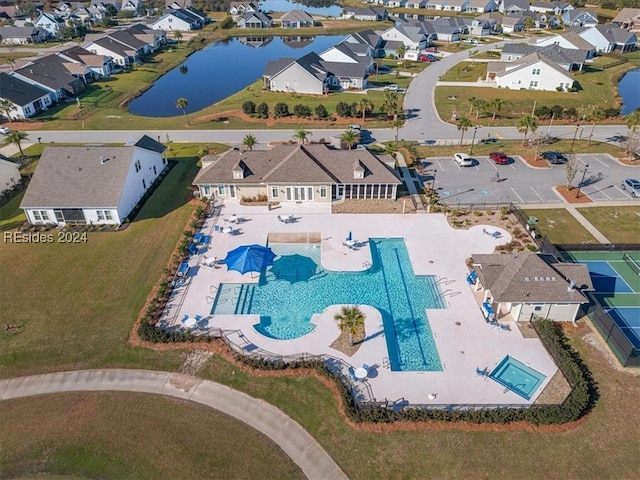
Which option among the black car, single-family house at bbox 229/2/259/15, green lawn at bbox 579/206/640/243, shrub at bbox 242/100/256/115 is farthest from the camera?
single-family house at bbox 229/2/259/15

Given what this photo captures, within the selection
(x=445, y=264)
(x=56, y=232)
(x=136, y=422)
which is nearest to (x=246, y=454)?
(x=136, y=422)

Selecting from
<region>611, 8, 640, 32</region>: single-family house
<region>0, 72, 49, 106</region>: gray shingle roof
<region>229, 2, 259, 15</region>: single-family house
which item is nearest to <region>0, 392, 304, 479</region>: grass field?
<region>0, 72, 49, 106</region>: gray shingle roof

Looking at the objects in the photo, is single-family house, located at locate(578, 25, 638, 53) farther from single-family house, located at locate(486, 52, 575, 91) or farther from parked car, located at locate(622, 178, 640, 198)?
parked car, located at locate(622, 178, 640, 198)

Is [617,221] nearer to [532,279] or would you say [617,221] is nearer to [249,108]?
[532,279]

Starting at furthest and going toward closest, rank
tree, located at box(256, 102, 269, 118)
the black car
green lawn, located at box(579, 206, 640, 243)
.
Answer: tree, located at box(256, 102, 269, 118) < the black car < green lawn, located at box(579, 206, 640, 243)

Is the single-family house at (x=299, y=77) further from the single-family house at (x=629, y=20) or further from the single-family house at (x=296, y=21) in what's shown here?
the single-family house at (x=629, y=20)

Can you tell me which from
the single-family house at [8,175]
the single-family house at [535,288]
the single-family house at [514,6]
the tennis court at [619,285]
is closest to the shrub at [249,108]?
the single-family house at [8,175]

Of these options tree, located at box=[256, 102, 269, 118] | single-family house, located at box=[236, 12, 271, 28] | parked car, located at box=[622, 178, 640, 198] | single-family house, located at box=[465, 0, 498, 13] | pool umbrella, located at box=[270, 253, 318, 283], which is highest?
single-family house, located at box=[465, 0, 498, 13]

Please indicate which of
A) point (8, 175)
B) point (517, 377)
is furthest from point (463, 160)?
point (8, 175)
